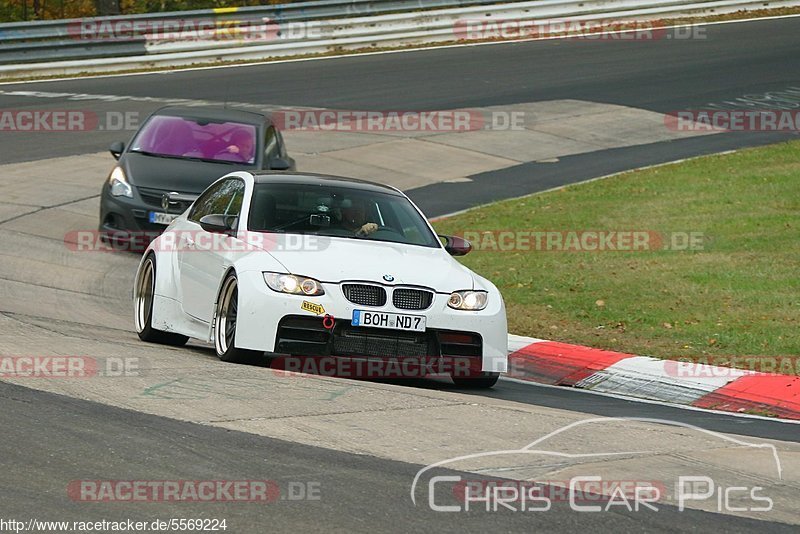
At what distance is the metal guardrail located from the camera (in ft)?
96.9

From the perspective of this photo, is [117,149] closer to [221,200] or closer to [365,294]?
[221,200]

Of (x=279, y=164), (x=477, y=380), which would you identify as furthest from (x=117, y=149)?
(x=477, y=380)

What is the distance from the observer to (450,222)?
60.0 ft

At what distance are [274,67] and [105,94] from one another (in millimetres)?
4490

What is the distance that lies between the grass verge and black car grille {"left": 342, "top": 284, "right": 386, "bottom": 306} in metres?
2.81

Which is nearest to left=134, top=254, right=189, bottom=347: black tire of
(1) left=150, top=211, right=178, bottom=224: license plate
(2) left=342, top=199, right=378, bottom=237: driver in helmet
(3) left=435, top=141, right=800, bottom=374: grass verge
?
(2) left=342, top=199, right=378, bottom=237: driver in helmet

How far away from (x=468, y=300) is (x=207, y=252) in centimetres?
204

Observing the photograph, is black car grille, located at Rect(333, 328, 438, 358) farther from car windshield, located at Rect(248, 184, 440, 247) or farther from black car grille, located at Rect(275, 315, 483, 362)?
car windshield, located at Rect(248, 184, 440, 247)

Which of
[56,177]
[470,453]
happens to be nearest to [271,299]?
[470,453]

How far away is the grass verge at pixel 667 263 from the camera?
38.3 ft

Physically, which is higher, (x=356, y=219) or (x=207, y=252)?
(x=356, y=219)

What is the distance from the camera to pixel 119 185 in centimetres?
1616

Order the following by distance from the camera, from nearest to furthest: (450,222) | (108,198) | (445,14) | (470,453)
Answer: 1. (470,453)
2. (108,198)
3. (450,222)
4. (445,14)

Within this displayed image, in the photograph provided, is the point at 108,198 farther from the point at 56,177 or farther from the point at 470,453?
the point at 470,453
